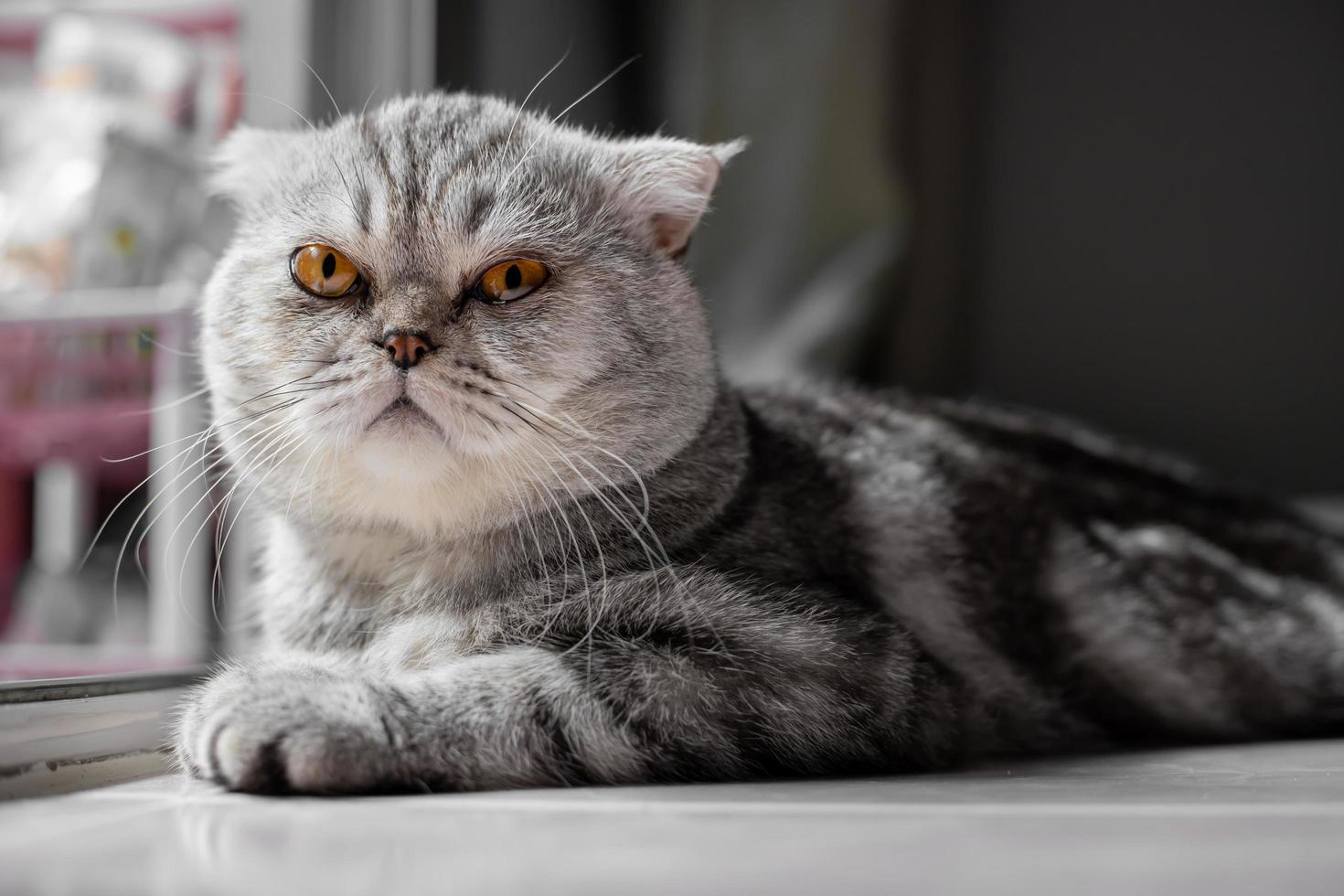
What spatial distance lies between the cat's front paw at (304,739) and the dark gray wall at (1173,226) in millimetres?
2268

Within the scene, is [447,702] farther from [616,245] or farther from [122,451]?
[122,451]

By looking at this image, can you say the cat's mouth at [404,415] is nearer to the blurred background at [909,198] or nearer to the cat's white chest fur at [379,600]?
the cat's white chest fur at [379,600]

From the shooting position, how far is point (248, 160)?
1394mm

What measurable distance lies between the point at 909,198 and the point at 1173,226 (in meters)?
0.73

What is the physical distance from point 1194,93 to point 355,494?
247 centimetres

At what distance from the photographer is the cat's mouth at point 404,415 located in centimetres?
107

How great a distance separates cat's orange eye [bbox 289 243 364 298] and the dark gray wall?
2077 mm

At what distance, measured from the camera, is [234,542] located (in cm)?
213

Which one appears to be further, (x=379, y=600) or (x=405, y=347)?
(x=379, y=600)

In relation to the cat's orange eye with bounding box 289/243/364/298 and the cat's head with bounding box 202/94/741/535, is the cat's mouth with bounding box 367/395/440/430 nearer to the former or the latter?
the cat's head with bounding box 202/94/741/535

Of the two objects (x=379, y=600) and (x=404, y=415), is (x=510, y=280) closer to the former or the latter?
(x=404, y=415)

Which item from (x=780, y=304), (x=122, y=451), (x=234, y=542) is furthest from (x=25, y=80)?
(x=780, y=304)

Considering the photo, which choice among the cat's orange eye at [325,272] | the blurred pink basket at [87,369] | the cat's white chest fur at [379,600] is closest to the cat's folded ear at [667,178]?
the cat's orange eye at [325,272]

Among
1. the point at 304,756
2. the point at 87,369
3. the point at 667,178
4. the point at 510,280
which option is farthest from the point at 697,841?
the point at 87,369
